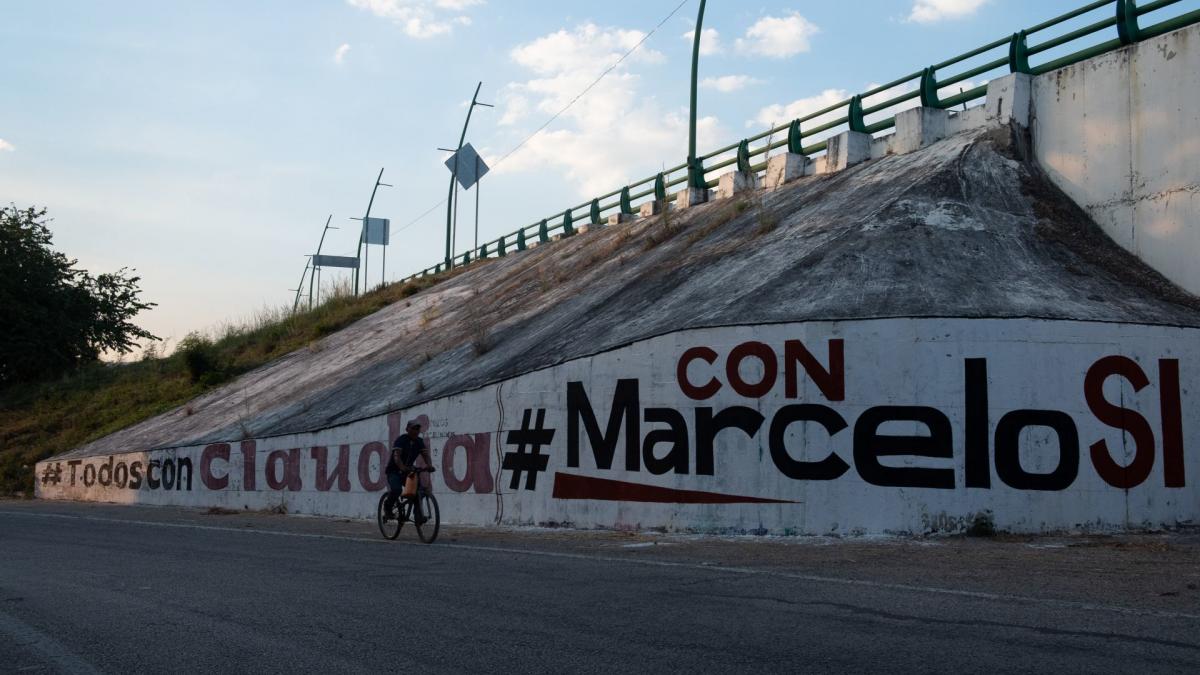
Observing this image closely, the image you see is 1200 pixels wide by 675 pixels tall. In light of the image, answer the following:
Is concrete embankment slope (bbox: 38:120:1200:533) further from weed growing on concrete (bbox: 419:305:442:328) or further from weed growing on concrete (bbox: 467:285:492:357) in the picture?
weed growing on concrete (bbox: 419:305:442:328)

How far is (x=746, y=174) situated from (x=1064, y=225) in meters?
11.7

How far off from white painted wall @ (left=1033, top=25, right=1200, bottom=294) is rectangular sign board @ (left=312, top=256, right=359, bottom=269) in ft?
177

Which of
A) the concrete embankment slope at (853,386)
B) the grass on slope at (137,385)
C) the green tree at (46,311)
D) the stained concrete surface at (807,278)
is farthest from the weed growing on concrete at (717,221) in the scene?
the green tree at (46,311)

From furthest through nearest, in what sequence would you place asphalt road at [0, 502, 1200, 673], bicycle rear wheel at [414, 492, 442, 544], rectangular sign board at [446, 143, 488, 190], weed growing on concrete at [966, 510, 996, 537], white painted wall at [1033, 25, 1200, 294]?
rectangular sign board at [446, 143, 488, 190], white painted wall at [1033, 25, 1200, 294], bicycle rear wheel at [414, 492, 442, 544], weed growing on concrete at [966, 510, 996, 537], asphalt road at [0, 502, 1200, 673]

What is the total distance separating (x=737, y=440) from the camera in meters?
15.7

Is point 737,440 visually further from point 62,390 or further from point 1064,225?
point 62,390

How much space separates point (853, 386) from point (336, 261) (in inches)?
2293

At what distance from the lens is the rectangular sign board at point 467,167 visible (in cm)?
5022

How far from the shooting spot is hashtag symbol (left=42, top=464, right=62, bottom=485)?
37.0m

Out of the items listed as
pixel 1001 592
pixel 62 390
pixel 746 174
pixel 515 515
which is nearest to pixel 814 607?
pixel 1001 592

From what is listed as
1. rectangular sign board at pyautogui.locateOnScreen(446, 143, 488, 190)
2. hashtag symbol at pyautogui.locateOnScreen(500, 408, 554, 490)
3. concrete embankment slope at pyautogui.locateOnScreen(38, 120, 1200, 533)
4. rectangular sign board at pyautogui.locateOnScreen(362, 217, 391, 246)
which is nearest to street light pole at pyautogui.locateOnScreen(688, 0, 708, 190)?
concrete embankment slope at pyautogui.locateOnScreen(38, 120, 1200, 533)

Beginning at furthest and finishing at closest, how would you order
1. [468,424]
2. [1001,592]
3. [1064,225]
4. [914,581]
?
[468,424], [1064,225], [914,581], [1001,592]

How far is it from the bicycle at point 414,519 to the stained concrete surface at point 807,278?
3.74m

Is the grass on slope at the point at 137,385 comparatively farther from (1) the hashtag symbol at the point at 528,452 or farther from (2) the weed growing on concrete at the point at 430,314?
(1) the hashtag symbol at the point at 528,452
